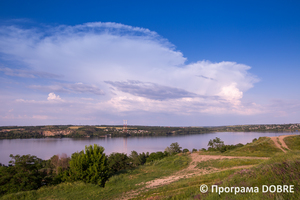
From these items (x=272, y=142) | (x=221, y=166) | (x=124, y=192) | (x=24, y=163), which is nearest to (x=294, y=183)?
(x=124, y=192)

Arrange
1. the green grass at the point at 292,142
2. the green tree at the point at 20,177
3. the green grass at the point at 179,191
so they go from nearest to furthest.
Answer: the green grass at the point at 179,191 → the green tree at the point at 20,177 → the green grass at the point at 292,142

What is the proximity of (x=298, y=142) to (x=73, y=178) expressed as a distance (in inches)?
1360

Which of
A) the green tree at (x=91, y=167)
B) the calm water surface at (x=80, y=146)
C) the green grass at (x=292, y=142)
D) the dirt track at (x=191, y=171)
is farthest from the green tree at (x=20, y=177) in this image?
the calm water surface at (x=80, y=146)

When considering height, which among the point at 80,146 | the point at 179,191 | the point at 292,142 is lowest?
the point at 80,146

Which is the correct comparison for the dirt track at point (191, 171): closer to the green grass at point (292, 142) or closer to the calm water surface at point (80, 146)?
the green grass at point (292, 142)

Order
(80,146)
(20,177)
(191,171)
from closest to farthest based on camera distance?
(20,177)
(191,171)
(80,146)

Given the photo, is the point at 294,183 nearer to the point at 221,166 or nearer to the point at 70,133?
the point at 221,166

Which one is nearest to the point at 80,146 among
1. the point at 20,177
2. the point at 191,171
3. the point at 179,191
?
the point at 20,177

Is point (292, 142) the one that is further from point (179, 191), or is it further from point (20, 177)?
point (20, 177)

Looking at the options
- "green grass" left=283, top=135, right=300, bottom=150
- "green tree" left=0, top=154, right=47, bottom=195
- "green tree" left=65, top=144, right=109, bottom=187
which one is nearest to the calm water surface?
"green grass" left=283, top=135, right=300, bottom=150

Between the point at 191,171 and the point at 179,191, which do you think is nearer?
the point at 179,191

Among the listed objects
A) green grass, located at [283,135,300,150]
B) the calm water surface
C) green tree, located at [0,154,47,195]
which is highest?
green grass, located at [283,135,300,150]

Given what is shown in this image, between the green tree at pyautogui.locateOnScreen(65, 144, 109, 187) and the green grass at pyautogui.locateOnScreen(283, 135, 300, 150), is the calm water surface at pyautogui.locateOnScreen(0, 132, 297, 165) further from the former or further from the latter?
the green tree at pyautogui.locateOnScreen(65, 144, 109, 187)

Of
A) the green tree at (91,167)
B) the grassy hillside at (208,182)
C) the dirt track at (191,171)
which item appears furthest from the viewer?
the green tree at (91,167)
